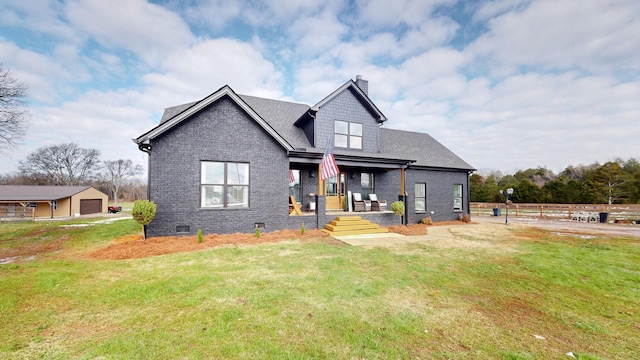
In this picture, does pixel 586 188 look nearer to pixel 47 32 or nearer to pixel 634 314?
pixel 634 314

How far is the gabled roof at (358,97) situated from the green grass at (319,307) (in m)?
8.94

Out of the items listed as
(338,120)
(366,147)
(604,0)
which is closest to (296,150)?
(338,120)

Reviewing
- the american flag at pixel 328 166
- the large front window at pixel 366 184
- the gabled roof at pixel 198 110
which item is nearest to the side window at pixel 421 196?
the large front window at pixel 366 184

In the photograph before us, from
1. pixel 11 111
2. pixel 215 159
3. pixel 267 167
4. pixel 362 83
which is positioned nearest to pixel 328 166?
pixel 267 167

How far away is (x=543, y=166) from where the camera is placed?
1673 inches

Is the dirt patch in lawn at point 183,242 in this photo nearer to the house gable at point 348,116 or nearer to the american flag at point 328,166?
the american flag at point 328,166

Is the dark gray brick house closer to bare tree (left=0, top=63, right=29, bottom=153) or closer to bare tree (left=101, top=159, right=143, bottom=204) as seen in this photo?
bare tree (left=0, top=63, right=29, bottom=153)

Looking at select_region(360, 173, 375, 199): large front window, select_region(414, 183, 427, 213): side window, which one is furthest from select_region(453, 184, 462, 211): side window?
select_region(360, 173, 375, 199): large front window

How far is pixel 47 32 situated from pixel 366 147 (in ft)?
53.4

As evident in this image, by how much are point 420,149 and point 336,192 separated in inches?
293

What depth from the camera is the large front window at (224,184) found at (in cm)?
985

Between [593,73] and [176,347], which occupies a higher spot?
[593,73]

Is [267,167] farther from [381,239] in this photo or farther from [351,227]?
[381,239]

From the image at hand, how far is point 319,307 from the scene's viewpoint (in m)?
3.77
